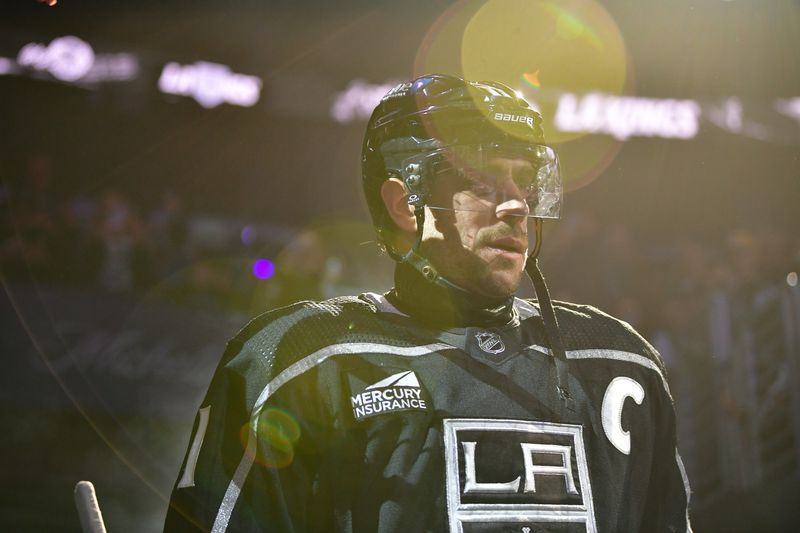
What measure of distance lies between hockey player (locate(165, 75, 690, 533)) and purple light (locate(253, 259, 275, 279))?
538 centimetres

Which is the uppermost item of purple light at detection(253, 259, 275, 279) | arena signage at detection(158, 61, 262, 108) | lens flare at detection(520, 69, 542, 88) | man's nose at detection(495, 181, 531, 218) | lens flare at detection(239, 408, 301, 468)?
arena signage at detection(158, 61, 262, 108)

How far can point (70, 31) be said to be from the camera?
954 centimetres

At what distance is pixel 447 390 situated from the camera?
218cm

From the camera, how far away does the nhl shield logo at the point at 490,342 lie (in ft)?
7.54

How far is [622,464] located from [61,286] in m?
5.72

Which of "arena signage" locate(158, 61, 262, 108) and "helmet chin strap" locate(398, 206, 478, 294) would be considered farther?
"arena signage" locate(158, 61, 262, 108)

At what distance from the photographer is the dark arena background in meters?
6.61

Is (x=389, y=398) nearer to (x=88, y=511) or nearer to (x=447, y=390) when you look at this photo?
(x=447, y=390)

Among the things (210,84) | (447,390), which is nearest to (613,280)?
Result: (210,84)

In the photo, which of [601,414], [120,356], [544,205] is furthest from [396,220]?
[120,356]

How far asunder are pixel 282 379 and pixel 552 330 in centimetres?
75

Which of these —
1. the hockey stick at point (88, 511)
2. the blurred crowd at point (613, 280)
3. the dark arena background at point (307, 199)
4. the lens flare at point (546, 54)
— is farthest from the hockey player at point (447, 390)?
the lens flare at point (546, 54)

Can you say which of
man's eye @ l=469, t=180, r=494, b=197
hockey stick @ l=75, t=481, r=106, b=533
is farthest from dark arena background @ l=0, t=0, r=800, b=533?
man's eye @ l=469, t=180, r=494, b=197

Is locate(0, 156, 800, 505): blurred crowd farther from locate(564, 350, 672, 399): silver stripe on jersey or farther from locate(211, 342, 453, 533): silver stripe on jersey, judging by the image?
locate(211, 342, 453, 533): silver stripe on jersey
